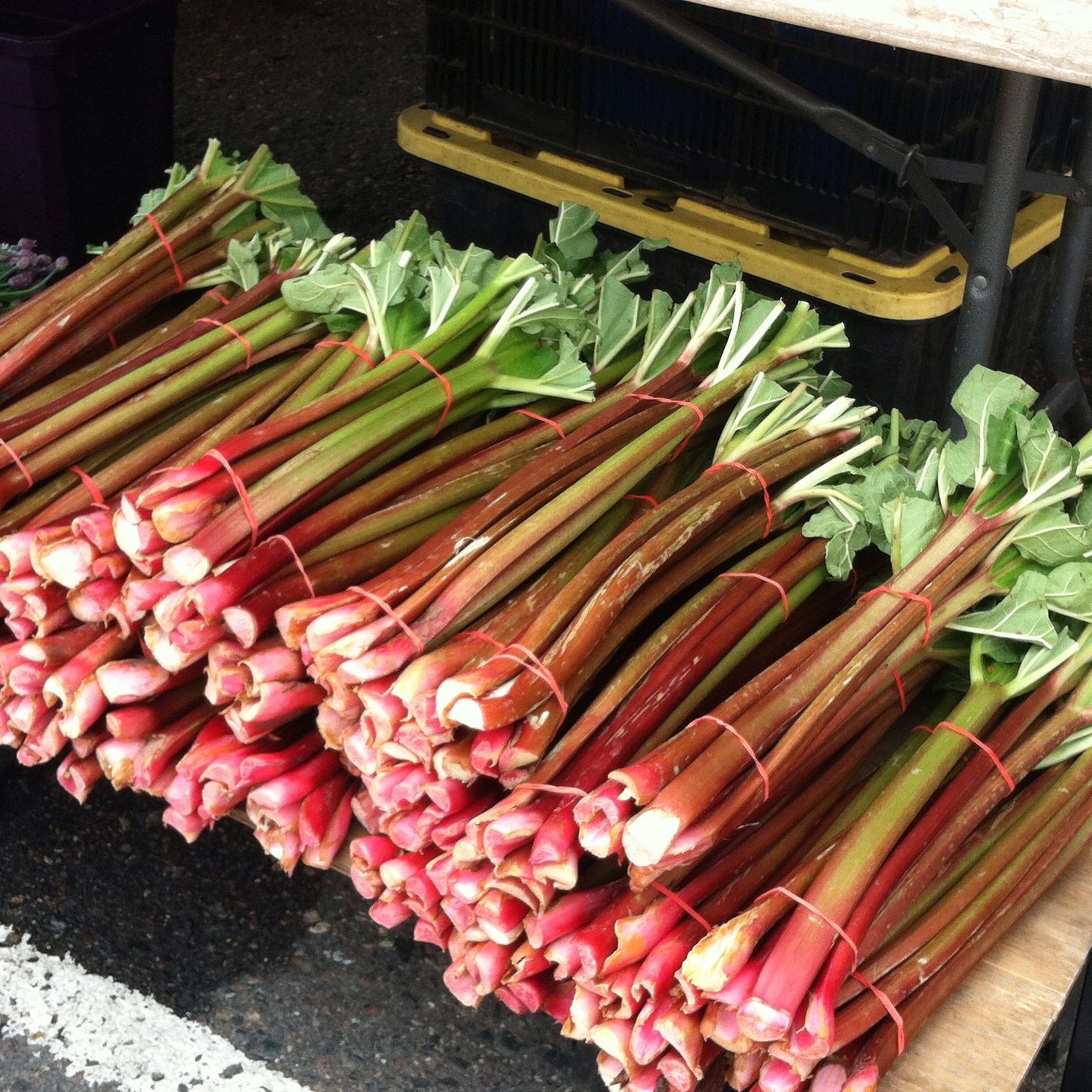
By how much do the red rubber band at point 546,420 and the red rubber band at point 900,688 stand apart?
1.84 feet

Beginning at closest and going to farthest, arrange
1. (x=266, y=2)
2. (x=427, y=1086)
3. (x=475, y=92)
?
(x=427, y=1086) < (x=475, y=92) < (x=266, y=2)

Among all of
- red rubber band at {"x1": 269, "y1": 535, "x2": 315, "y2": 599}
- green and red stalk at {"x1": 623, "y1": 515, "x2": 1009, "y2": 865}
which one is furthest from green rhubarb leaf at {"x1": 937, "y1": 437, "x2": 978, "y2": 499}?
red rubber band at {"x1": 269, "y1": 535, "x2": 315, "y2": 599}

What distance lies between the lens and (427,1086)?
1895 millimetres

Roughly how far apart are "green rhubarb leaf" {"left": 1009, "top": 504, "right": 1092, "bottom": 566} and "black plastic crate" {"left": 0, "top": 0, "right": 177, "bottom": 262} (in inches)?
83.6

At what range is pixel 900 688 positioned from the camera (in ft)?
5.40

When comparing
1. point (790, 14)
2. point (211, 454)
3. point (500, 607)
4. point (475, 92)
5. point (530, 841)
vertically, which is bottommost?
point (530, 841)

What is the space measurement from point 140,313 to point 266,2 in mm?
4377

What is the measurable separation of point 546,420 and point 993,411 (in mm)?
608

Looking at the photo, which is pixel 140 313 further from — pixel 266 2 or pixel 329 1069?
pixel 266 2

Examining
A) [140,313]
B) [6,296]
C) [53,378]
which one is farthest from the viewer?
[6,296]

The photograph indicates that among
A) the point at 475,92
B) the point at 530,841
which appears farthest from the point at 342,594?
the point at 475,92

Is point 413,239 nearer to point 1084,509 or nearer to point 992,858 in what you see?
point 1084,509

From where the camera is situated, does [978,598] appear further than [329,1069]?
No

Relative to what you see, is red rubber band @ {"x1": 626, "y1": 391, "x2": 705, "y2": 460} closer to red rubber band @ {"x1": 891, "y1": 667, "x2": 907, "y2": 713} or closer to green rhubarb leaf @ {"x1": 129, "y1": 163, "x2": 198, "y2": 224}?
red rubber band @ {"x1": 891, "y1": 667, "x2": 907, "y2": 713}
